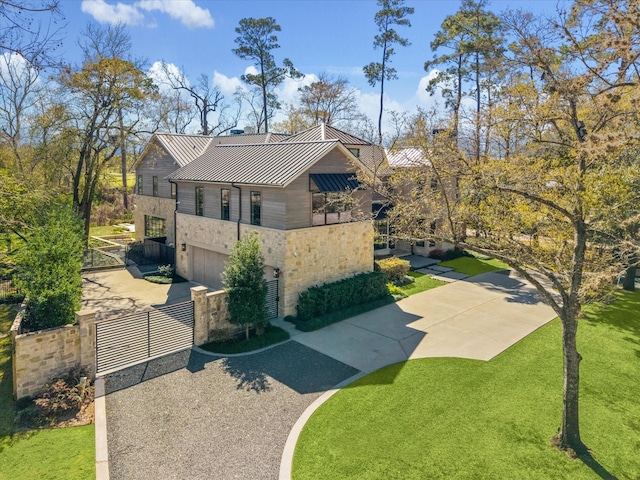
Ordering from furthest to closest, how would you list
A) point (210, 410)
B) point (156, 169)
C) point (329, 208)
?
1. point (156, 169)
2. point (329, 208)
3. point (210, 410)

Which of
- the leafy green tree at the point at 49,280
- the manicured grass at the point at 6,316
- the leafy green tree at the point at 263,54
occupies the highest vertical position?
the leafy green tree at the point at 263,54

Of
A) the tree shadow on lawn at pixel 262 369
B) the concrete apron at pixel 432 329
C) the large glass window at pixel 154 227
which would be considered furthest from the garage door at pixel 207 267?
the tree shadow on lawn at pixel 262 369

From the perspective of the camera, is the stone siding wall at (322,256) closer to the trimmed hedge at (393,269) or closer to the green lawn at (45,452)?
the trimmed hedge at (393,269)

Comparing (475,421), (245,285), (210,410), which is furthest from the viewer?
(245,285)

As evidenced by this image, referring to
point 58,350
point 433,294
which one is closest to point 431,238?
point 58,350

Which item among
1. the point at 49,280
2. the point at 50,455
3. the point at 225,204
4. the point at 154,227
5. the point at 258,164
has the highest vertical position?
the point at 258,164

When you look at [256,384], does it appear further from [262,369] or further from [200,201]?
[200,201]

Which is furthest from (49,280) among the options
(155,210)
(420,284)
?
(420,284)
